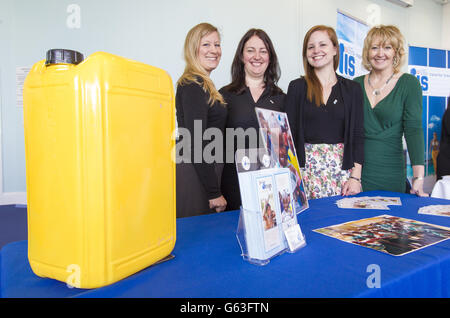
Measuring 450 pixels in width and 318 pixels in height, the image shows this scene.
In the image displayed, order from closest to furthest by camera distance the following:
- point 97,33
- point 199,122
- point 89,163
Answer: point 89,163
point 199,122
point 97,33

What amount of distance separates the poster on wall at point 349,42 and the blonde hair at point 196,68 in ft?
12.4

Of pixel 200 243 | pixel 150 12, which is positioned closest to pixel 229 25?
pixel 150 12

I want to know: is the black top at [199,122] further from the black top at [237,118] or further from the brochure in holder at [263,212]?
the brochure in holder at [263,212]

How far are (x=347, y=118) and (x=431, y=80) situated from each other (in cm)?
475

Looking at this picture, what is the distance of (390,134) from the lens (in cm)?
169

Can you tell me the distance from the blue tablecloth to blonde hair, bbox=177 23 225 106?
0.86m

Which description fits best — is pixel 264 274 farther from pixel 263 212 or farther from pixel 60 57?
pixel 60 57

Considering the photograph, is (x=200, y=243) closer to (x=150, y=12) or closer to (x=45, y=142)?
(x=45, y=142)

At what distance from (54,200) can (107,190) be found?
0.10m

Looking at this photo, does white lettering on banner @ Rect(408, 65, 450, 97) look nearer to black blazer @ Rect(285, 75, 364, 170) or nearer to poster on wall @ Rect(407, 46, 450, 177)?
poster on wall @ Rect(407, 46, 450, 177)

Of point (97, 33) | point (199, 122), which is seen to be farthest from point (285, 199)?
point (97, 33)

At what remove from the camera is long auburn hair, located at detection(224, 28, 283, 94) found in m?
1.64

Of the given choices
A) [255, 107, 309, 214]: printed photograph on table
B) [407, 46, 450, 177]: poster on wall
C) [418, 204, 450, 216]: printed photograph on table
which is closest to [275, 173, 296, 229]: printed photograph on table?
[255, 107, 309, 214]: printed photograph on table

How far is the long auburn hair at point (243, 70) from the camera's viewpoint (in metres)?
1.64
